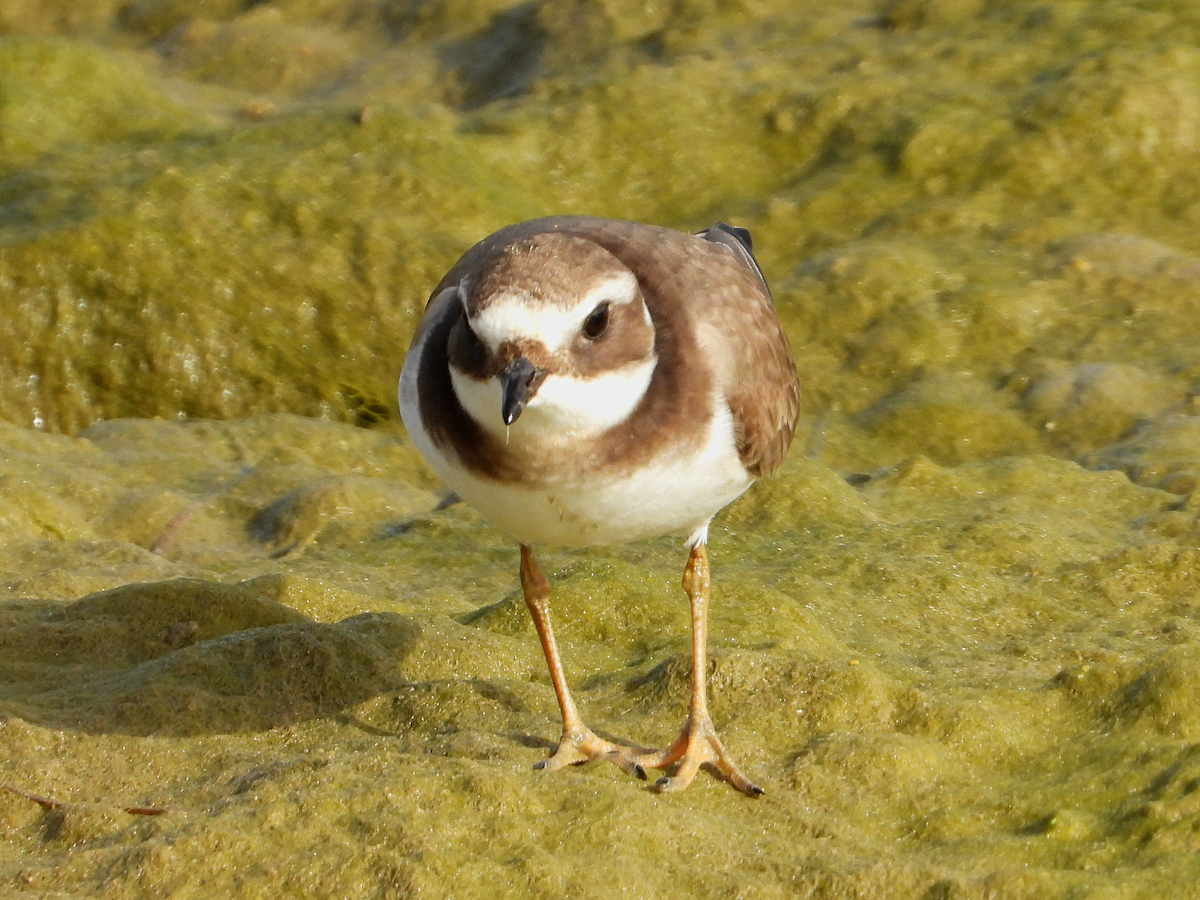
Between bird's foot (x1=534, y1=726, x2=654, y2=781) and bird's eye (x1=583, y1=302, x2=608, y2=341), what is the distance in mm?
1222

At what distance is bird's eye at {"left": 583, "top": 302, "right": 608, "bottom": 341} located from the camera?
4145mm

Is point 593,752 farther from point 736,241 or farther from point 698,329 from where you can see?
point 736,241

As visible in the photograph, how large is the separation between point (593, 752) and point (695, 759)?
0.31m

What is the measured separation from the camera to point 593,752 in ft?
14.7

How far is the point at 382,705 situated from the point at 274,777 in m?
0.78

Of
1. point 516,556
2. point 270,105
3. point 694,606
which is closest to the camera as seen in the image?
point 694,606

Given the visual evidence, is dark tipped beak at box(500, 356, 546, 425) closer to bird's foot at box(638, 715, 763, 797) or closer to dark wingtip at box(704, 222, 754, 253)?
bird's foot at box(638, 715, 763, 797)

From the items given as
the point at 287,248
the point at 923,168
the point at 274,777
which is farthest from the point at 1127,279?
the point at 274,777

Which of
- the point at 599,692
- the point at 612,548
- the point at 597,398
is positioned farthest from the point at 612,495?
the point at 612,548

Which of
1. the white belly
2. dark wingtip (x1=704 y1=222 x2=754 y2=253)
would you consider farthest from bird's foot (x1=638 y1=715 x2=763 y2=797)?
dark wingtip (x1=704 y1=222 x2=754 y2=253)

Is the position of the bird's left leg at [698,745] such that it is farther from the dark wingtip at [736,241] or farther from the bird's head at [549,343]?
the dark wingtip at [736,241]

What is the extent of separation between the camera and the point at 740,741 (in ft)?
14.9

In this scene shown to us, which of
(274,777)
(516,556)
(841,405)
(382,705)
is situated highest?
(274,777)

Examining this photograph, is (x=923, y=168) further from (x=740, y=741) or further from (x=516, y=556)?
(x=740, y=741)
